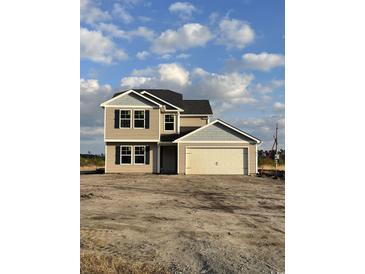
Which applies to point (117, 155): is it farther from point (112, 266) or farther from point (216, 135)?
point (112, 266)

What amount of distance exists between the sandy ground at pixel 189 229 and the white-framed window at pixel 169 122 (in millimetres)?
8825

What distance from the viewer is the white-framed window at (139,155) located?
18.4m

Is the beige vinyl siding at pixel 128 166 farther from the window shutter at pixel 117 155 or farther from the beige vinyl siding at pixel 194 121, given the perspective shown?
the beige vinyl siding at pixel 194 121

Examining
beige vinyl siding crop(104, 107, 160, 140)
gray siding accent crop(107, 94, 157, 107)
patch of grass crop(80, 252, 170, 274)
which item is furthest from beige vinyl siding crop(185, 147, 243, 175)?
patch of grass crop(80, 252, 170, 274)

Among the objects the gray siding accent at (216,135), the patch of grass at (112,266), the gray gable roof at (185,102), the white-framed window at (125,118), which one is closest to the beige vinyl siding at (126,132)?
the white-framed window at (125,118)

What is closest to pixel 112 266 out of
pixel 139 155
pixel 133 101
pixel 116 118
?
pixel 139 155

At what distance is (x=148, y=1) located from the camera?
4406mm

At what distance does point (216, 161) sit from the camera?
17969mm

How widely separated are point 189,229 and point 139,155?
12.6 metres

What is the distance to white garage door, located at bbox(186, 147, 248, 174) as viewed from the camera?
17906 mm

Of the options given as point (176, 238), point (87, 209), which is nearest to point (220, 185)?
point (87, 209)

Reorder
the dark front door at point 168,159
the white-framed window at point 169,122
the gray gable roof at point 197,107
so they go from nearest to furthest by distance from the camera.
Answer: the dark front door at point 168,159, the white-framed window at point 169,122, the gray gable roof at point 197,107
